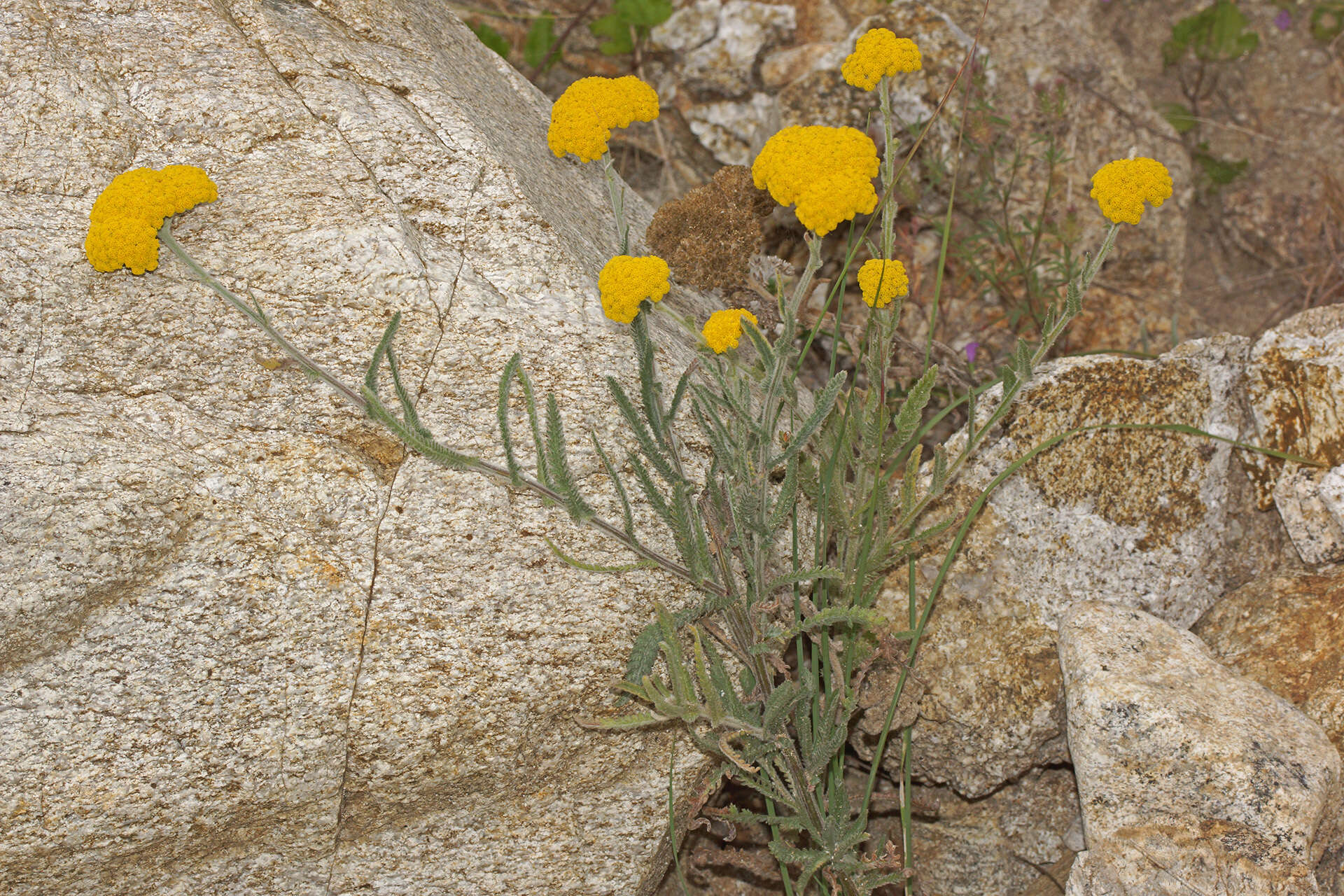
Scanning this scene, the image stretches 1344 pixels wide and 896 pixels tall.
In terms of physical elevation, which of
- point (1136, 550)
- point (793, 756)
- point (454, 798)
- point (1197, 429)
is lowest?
point (454, 798)

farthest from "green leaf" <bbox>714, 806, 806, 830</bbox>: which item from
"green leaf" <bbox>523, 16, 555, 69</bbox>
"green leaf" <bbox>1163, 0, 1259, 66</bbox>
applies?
"green leaf" <bbox>1163, 0, 1259, 66</bbox>

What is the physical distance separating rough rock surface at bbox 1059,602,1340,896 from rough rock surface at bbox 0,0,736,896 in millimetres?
1216

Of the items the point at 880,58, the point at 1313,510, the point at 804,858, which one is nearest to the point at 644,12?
the point at 880,58

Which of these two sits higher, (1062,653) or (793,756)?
(1062,653)

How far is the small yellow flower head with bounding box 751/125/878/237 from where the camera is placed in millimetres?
2240

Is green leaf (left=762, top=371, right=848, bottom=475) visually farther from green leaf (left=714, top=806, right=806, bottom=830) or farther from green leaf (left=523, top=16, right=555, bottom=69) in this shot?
green leaf (left=523, top=16, right=555, bottom=69)

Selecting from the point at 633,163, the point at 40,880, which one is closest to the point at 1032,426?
the point at 633,163

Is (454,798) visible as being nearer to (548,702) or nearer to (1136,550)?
(548,702)

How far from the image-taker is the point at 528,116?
145 inches

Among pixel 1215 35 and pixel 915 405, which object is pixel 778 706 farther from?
pixel 1215 35

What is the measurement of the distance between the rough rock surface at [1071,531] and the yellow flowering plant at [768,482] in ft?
0.37

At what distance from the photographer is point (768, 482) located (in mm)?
2891

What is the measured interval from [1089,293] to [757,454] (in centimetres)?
294

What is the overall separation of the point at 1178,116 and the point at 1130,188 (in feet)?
12.0
